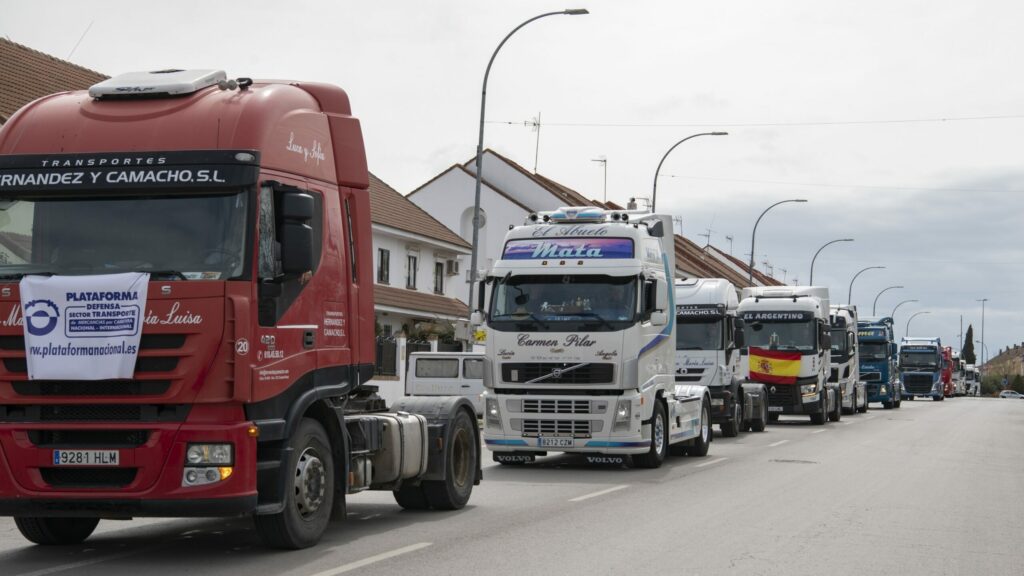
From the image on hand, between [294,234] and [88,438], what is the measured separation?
1953 millimetres

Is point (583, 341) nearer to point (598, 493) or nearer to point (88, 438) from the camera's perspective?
point (598, 493)

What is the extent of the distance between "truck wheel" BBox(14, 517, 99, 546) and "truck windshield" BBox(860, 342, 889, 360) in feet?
150

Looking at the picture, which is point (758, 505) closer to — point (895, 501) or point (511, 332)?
point (895, 501)

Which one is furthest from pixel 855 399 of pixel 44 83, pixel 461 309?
pixel 44 83

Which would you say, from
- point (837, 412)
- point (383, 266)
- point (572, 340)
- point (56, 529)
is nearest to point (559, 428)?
point (572, 340)

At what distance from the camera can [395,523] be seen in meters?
11.8

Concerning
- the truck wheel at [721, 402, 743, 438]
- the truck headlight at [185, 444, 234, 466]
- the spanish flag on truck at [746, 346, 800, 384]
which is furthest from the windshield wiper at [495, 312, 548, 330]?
the spanish flag on truck at [746, 346, 800, 384]

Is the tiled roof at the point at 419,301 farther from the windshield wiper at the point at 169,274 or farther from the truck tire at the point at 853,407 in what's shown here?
the windshield wiper at the point at 169,274

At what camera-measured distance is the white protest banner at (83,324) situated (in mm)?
8633

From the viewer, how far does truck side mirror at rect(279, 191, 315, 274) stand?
29.8 ft

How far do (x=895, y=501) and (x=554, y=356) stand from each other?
4922 millimetres

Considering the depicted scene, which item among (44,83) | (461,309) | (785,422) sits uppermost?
(44,83)

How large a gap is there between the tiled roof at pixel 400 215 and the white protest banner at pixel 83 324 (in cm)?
3526

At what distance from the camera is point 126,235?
8.93 metres
